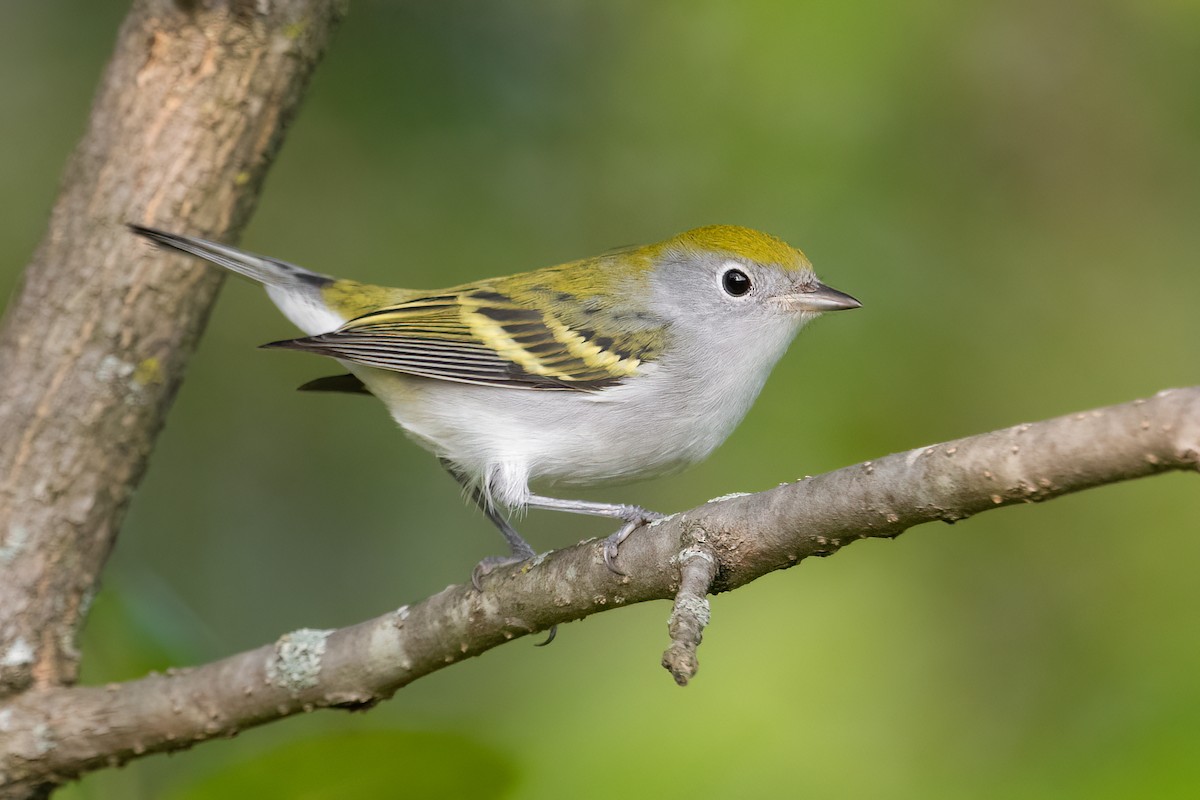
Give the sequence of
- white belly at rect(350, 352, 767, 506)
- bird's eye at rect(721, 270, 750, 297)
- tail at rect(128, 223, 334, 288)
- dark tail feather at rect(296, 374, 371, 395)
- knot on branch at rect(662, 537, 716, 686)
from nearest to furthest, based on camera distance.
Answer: knot on branch at rect(662, 537, 716, 686), tail at rect(128, 223, 334, 288), white belly at rect(350, 352, 767, 506), dark tail feather at rect(296, 374, 371, 395), bird's eye at rect(721, 270, 750, 297)

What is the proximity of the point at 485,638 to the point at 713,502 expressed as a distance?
94 cm

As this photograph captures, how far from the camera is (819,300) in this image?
4332mm

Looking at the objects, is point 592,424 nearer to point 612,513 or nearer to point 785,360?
point 612,513

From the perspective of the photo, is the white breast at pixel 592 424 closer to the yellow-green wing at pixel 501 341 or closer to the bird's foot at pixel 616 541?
the yellow-green wing at pixel 501 341

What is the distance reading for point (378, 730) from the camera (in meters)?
3.05

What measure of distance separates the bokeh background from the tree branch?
0.22 m

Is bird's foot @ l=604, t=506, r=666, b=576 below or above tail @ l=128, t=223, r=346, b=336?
below

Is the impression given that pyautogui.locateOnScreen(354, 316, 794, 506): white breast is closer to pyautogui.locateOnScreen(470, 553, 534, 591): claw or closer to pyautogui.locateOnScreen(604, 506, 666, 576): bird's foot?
pyautogui.locateOnScreen(470, 553, 534, 591): claw

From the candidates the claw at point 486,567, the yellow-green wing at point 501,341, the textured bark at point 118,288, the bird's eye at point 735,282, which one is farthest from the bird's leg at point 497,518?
the bird's eye at point 735,282

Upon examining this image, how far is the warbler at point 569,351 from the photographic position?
159 inches

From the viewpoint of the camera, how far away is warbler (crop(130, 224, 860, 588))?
4.05m

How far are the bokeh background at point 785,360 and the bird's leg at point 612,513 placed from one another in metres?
0.61

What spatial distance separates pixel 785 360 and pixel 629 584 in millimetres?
2637

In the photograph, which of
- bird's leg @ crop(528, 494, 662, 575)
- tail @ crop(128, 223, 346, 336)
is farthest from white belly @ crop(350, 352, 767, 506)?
tail @ crop(128, 223, 346, 336)
